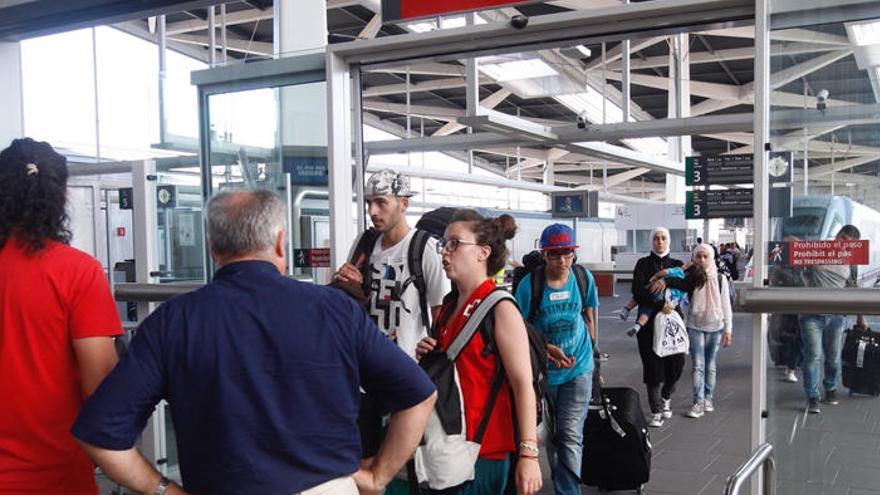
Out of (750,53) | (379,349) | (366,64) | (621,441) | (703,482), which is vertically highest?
(750,53)

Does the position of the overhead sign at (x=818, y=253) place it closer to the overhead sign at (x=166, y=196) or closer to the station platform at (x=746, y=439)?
the station platform at (x=746, y=439)

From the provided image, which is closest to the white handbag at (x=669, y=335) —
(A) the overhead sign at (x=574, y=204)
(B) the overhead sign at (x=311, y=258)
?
(B) the overhead sign at (x=311, y=258)

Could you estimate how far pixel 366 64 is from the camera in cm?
381

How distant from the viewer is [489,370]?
268 centimetres

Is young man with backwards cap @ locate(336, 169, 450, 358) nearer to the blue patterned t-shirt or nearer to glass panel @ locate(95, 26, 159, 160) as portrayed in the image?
the blue patterned t-shirt

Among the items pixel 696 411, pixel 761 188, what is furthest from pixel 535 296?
pixel 696 411

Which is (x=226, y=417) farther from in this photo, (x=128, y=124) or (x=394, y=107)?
(x=394, y=107)

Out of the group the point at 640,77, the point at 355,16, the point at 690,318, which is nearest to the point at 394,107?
the point at 640,77

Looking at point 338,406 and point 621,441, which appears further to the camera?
point 621,441

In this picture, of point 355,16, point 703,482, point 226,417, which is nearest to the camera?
point 226,417

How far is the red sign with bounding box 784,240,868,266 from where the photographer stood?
110 inches

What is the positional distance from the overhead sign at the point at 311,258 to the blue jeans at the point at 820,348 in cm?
227

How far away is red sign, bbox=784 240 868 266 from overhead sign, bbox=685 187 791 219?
0.15 metres

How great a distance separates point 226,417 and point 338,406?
251mm
